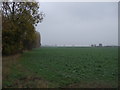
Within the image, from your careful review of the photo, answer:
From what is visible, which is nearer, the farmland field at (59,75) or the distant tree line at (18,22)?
the farmland field at (59,75)

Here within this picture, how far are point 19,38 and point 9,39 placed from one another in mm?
2322

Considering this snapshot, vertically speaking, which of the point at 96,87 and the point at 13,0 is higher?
the point at 13,0

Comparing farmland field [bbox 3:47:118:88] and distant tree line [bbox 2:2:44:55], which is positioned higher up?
distant tree line [bbox 2:2:44:55]

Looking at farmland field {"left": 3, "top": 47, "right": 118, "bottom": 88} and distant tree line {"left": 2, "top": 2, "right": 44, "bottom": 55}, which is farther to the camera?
distant tree line {"left": 2, "top": 2, "right": 44, "bottom": 55}

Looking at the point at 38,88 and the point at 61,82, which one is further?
the point at 61,82

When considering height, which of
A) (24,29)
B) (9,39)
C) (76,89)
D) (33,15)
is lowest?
(76,89)

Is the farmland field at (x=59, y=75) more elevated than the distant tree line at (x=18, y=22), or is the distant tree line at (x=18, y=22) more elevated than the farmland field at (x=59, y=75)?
the distant tree line at (x=18, y=22)

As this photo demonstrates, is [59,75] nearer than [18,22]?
Yes

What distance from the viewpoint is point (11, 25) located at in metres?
23.5

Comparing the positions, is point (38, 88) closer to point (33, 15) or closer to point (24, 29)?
point (24, 29)

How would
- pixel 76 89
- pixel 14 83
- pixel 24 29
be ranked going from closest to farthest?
1. pixel 76 89
2. pixel 14 83
3. pixel 24 29

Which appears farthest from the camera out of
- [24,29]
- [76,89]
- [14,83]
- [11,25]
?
[24,29]

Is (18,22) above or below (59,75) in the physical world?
above

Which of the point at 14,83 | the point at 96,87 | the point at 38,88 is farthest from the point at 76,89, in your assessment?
the point at 14,83
